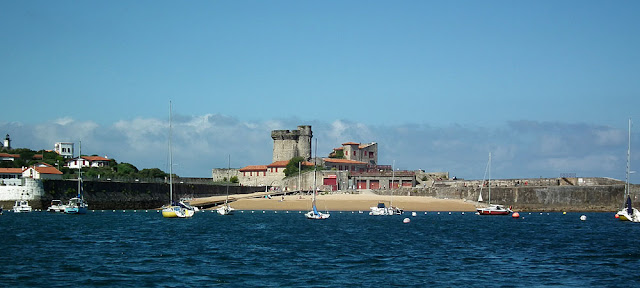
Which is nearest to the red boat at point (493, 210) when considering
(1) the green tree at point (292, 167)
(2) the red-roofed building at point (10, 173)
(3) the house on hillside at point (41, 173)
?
(1) the green tree at point (292, 167)

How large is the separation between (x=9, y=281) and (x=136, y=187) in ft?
187

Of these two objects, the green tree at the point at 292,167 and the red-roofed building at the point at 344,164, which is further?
the red-roofed building at the point at 344,164

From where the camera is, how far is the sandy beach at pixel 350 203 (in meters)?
81.0

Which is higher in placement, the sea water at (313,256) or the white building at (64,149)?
the white building at (64,149)

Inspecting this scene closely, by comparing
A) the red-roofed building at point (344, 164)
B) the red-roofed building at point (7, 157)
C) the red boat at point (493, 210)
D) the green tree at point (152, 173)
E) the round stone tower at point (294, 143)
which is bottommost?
the red boat at point (493, 210)

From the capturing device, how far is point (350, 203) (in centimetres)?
8225

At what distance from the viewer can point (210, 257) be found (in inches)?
1304

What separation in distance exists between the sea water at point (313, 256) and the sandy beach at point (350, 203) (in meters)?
26.6

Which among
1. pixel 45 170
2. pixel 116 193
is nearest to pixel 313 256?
pixel 116 193

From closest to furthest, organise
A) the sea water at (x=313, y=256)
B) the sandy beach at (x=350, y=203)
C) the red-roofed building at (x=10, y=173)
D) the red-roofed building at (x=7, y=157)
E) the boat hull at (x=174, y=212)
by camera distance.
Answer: the sea water at (x=313, y=256)
the boat hull at (x=174, y=212)
the sandy beach at (x=350, y=203)
the red-roofed building at (x=10, y=173)
the red-roofed building at (x=7, y=157)

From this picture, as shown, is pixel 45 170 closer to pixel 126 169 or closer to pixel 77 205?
pixel 77 205

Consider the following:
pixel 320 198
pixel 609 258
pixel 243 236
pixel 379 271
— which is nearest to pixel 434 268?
pixel 379 271

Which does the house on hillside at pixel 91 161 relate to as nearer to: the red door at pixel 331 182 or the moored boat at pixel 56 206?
the red door at pixel 331 182

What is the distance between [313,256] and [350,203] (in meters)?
48.8
